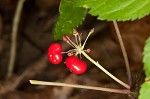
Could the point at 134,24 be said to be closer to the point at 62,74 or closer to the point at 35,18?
the point at 62,74

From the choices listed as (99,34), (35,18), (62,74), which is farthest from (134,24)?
(35,18)

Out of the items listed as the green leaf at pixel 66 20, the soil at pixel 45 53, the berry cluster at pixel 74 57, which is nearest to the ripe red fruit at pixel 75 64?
the berry cluster at pixel 74 57

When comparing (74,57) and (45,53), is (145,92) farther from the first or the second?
(45,53)

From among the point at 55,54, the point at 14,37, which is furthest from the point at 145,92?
the point at 14,37

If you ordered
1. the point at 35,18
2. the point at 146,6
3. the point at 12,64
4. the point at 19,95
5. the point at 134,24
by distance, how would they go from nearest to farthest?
the point at 146,6 < the point at 134,24 < the point at 19,95 < the point at 12,64 < the point at 35,18

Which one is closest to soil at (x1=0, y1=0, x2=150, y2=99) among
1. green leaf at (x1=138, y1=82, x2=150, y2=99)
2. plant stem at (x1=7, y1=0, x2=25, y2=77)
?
plant stem at (x1=7, y1=0, x2=25, y2=77)

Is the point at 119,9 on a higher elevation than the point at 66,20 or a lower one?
higher
